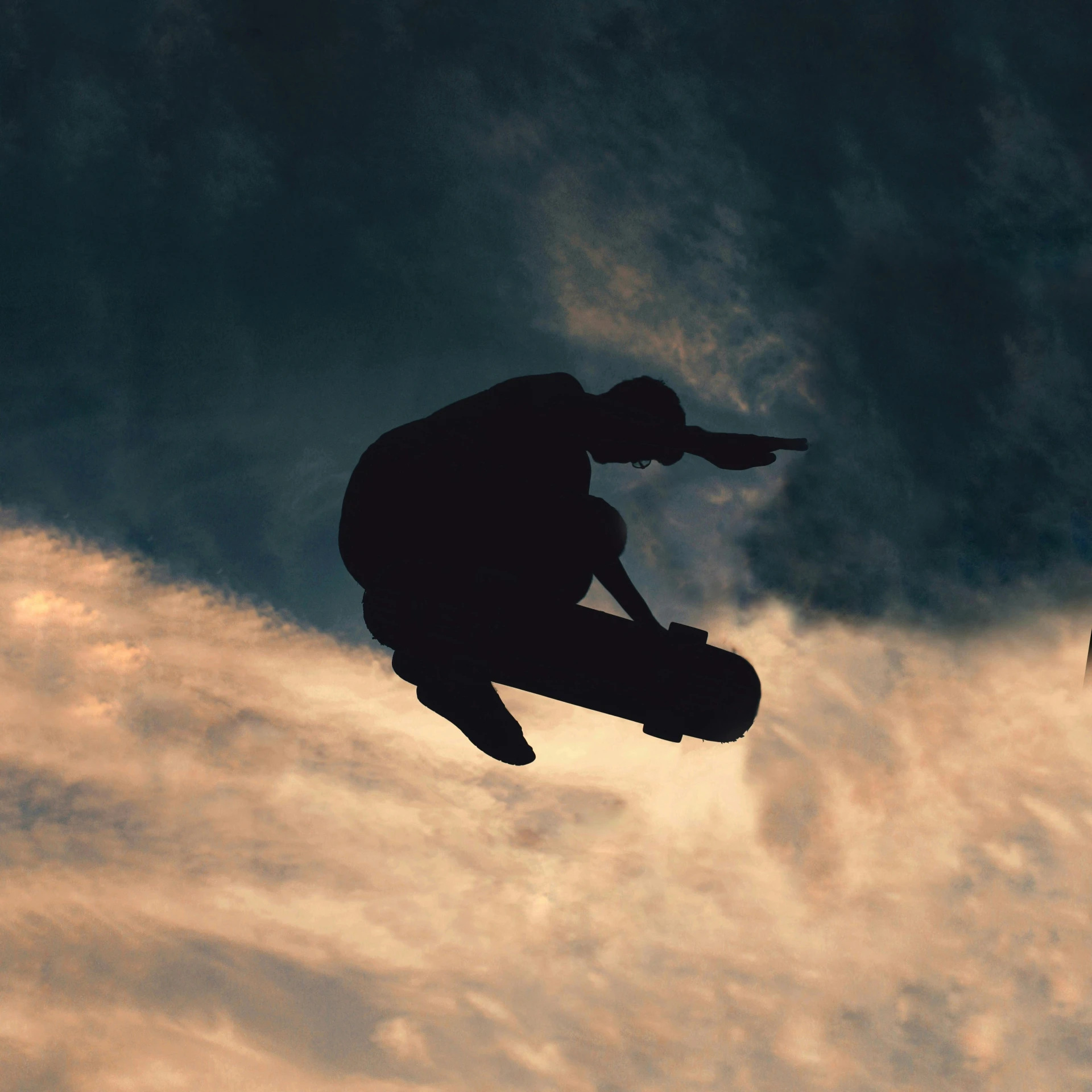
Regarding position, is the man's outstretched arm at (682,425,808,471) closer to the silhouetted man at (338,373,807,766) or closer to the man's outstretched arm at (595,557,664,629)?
the silhouetted man at (338,373,807,766)

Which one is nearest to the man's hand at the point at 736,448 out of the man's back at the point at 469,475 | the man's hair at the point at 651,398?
the man's hair at the point at 651,398

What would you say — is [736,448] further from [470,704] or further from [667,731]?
[470,704]

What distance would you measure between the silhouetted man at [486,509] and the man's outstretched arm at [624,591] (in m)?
0.15

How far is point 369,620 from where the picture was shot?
5871 mm

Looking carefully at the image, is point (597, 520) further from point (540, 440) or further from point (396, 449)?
point (396, 449)

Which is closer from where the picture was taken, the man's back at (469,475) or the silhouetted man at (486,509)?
the silhouetted man at (486,509)

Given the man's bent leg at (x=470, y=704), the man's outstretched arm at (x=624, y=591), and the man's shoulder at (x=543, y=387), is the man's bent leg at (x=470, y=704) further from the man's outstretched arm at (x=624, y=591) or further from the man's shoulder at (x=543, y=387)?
the man's shoulder at (x=543, y=387)

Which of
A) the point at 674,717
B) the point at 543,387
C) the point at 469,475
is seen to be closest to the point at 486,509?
the point at 469,475

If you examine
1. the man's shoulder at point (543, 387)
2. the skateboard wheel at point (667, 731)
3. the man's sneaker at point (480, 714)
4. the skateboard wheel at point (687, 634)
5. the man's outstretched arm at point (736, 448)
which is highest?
the man's shoulder at point (543, 387)

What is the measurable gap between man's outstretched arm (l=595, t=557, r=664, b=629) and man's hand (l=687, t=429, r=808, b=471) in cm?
110

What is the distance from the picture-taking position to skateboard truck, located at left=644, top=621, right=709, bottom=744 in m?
6.07

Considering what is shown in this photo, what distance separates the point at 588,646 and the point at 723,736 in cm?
117

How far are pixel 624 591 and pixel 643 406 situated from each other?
1349 millimetres

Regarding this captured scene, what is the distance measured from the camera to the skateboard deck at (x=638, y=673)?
5938mm
